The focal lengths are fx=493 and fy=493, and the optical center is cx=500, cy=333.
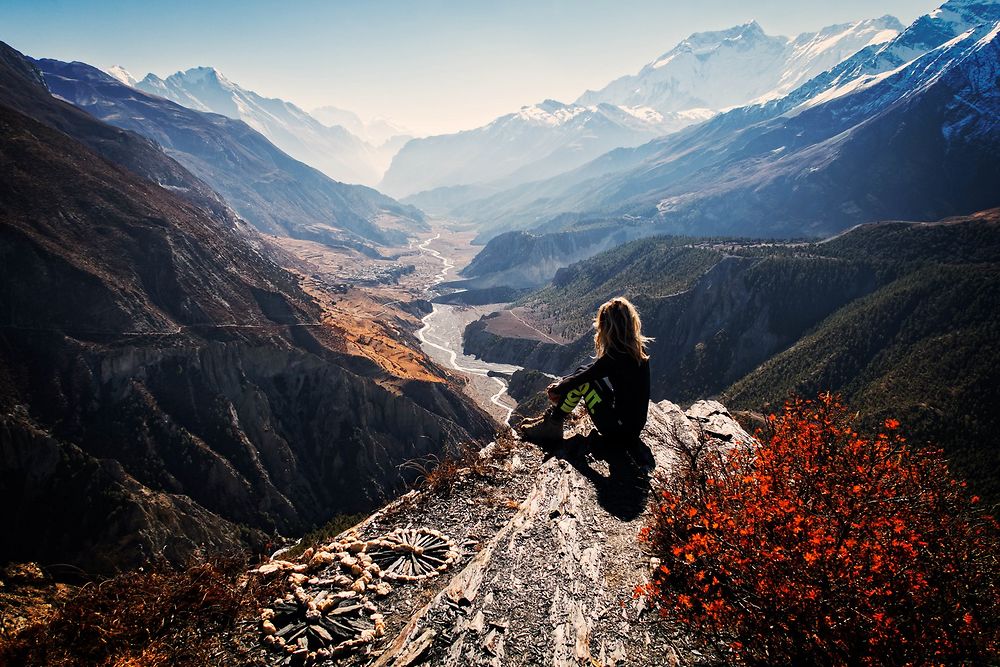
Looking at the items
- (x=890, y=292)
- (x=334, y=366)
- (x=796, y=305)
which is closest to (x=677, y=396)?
(x=796, y=305)

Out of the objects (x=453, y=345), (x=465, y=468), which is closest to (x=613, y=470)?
(x=465, y=468)

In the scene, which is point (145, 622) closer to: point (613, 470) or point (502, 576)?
point (502, 576)

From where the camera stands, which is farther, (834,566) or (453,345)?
(453,345)

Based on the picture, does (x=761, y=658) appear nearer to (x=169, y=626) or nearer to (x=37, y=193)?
(x=169, y=626)

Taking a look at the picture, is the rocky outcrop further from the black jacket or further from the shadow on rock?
the black jacket

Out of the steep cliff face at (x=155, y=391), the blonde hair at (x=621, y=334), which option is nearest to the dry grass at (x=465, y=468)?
the blonde hair at (x=621, y=334)

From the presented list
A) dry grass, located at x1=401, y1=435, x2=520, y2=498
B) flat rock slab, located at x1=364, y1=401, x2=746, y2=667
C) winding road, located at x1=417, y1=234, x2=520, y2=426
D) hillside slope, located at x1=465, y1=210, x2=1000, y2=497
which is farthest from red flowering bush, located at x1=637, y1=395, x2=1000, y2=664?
winding road, located at x1=417, y1=234, x2=520, y2=426
